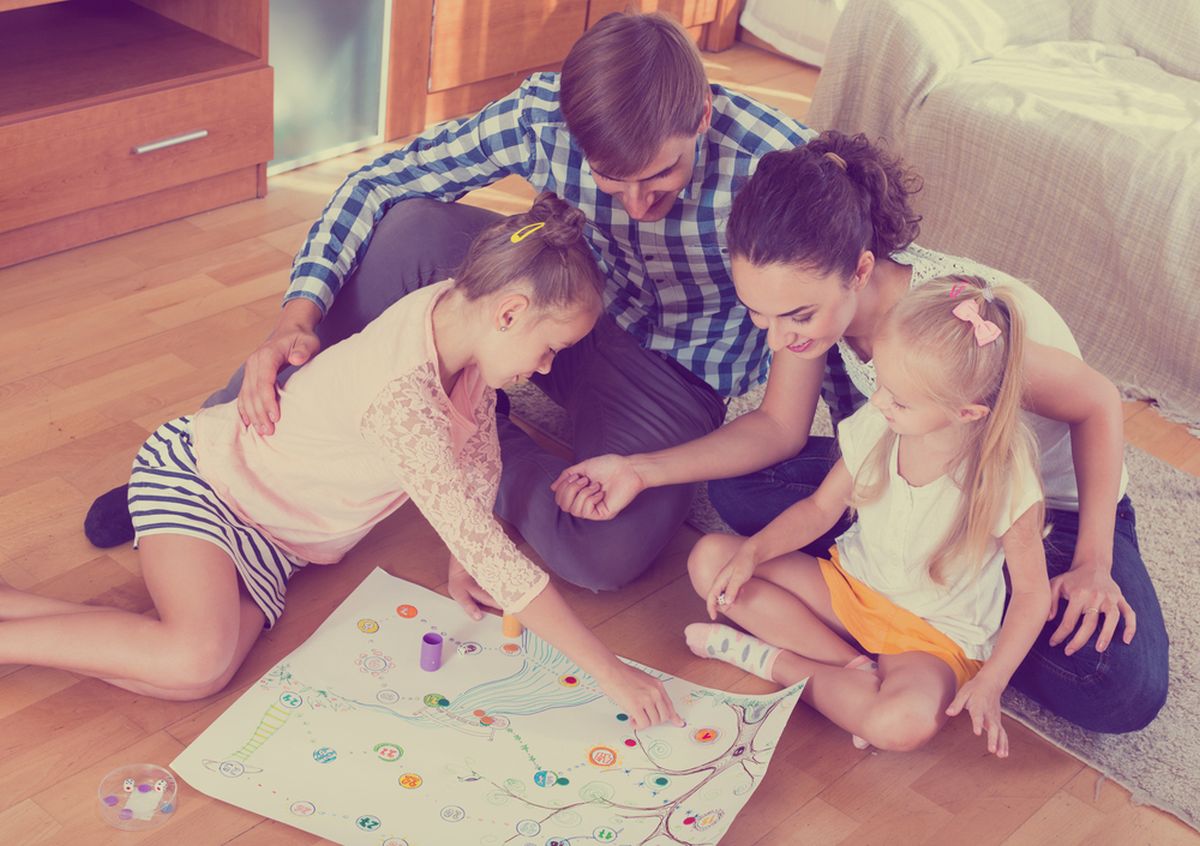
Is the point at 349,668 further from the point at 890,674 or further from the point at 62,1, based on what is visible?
the point at 62,1

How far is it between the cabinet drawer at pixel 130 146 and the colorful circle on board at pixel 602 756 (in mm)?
1238

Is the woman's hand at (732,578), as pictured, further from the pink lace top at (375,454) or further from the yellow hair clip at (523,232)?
the yellow hair clip at (523,232)

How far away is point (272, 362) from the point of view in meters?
1.47

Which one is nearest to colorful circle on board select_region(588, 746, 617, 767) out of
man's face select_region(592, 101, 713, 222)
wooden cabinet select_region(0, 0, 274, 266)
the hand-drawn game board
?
the hand-drawn game board

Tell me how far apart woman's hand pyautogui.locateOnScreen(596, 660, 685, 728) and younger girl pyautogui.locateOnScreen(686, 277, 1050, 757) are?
166 millimetres

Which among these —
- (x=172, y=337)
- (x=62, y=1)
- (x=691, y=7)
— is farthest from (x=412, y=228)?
(x=691, y=7)

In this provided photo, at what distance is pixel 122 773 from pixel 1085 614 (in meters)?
0.96

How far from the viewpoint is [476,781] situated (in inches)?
50.6

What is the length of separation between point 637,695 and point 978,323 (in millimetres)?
482

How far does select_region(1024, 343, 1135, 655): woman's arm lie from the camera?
1.38m

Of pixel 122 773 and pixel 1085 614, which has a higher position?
pixel 1085 614

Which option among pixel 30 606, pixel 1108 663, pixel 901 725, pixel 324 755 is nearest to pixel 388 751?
pixel 324 755

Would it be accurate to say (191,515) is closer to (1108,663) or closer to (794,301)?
(794,301)

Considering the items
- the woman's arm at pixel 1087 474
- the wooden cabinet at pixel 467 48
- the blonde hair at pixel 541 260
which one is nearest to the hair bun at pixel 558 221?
the blonde hair at pixel 541 260
